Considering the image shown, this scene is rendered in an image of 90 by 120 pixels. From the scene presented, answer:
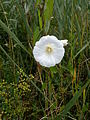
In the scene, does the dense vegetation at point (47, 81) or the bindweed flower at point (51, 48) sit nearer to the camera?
the bindweed flower at point (51, 48)

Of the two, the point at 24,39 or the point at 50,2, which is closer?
the point at 50,2

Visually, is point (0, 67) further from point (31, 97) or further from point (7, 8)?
point (7, 8)

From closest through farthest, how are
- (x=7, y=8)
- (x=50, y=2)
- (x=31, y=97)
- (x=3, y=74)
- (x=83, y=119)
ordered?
(x=50, y=2)
(x=83, y=119)
(x=31, y=97)
(x=3, y=74)
(x=7, y=8)

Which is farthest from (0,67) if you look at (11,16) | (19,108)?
(11,16)

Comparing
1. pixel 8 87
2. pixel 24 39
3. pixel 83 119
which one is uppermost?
pixel 24 39

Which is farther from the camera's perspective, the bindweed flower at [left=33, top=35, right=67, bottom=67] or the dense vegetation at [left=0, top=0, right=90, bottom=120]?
the dense vegetation at [left=0, top=0, right=90, bottom=120]

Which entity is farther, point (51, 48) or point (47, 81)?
point (47, 81)

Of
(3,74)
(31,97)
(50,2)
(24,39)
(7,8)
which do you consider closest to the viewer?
(50,2)

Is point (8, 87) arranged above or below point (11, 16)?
below
